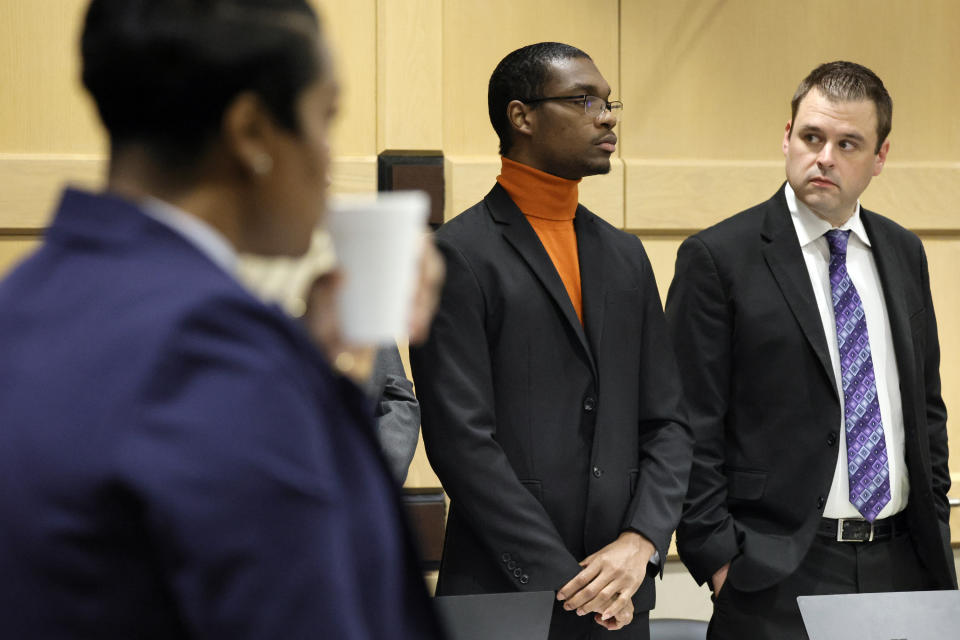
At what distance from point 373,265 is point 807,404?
172 centimetres

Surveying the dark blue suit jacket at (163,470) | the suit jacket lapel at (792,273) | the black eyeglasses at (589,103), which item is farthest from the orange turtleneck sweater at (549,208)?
the dark blue suit jacket at (163,470)

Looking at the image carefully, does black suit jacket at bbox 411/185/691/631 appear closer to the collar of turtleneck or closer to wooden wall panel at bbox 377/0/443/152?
the collar of turtleneck

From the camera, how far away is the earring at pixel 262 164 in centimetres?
69

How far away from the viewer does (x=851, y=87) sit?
95.0 inches

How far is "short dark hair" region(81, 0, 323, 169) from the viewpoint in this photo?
66 cm

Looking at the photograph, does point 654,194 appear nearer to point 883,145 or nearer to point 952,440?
point 883,145

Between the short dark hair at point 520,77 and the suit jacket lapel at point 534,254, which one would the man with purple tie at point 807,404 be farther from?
the short dark hair at point 520,77

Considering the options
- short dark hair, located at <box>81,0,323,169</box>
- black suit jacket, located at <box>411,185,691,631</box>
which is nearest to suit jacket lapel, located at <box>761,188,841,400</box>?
black suit jacket, located at <box>411,185,691,631</box>

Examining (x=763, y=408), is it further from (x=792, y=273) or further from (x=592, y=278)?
(x=592, y=278)

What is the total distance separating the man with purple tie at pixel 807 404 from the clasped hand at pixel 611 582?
0.94 feet

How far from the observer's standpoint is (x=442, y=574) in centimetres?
211

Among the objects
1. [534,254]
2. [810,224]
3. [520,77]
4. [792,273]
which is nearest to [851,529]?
[792,273]

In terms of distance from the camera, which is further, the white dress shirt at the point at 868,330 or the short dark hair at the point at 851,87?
the short dark hair at the point at 851,87

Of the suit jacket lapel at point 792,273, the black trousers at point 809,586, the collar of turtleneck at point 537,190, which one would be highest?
the collar of turtleneck at point 537,190
